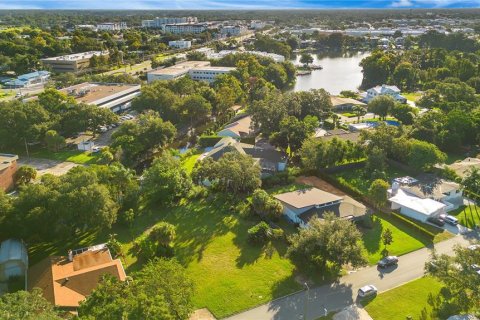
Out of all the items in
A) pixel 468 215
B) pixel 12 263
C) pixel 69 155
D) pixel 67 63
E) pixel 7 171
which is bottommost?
pixel 69 155

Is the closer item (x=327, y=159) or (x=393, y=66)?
(x=327, y=159)

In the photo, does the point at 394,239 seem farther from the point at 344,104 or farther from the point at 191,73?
the point at 191,73

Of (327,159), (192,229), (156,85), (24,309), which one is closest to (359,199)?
(327,159)

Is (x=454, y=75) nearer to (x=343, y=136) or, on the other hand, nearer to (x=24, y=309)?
(x=343, y=136)

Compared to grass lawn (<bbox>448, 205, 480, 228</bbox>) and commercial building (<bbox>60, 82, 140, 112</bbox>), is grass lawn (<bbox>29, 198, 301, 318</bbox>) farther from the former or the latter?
commercial building (<bbox>60, 82, 140, 112</bbox>)

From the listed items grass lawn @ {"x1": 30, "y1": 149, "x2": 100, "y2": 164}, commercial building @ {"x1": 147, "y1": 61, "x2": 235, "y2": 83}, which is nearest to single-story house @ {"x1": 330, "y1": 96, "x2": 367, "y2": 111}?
commercial building @ {"x1": 147, "y1": 61, "x2": 235, "y2": 83}

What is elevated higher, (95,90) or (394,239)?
(95,90)

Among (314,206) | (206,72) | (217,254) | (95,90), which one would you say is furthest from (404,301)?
(206,72)

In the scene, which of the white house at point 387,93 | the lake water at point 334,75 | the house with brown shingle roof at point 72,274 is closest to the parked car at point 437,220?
the house with brown shingle roof at point 72,274
